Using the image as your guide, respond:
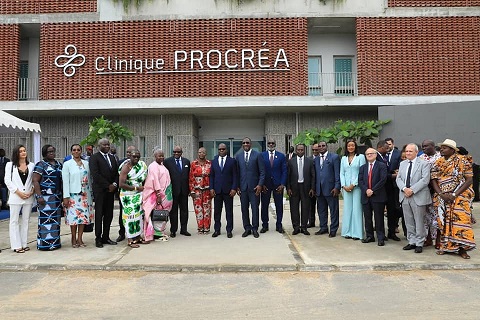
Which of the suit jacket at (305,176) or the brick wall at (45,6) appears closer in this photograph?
the suit jacket at (305,176)

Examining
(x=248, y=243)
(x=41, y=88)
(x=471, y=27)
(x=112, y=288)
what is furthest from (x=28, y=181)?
(x=471, y=27)

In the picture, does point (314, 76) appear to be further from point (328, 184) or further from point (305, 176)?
point (328, 184)

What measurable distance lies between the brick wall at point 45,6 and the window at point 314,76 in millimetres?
9315

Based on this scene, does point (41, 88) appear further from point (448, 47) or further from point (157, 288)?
point (448, 47)

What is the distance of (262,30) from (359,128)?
18.0 feet

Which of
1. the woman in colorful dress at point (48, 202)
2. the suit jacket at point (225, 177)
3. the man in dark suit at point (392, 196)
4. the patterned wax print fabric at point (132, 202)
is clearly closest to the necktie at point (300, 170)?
the suit jacket at point (225, 177)

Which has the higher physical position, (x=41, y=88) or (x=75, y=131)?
(x=41, y=88)

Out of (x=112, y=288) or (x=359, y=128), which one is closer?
(x=112, y=288)

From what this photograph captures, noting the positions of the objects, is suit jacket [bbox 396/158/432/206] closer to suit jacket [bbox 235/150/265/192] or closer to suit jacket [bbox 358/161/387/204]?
suit jacket [bbox 358/161/387/204]

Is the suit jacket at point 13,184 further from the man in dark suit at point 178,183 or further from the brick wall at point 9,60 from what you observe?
the brick wall at point 9,60

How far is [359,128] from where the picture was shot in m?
14.7

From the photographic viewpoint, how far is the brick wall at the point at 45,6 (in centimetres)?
1579

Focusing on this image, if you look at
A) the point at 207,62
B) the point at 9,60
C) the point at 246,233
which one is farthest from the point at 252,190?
the point at 9,60

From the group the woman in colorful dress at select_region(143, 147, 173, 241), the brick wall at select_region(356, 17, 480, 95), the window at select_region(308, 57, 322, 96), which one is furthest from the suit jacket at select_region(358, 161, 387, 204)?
the window at select_region(308, 57, 322, 96)
